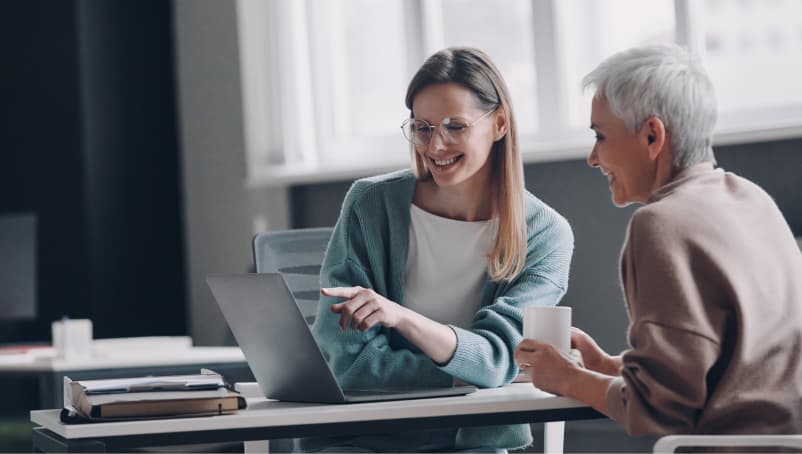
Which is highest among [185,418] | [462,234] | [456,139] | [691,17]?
[691,17]

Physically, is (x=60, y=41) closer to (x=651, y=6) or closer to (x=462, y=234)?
(x=651, y=6)

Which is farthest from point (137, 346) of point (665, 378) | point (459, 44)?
point (665, 378)

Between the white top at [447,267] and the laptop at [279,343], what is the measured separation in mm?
328

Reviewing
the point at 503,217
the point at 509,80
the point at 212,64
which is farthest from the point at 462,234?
the point at 212,64

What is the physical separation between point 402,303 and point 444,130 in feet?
1.15

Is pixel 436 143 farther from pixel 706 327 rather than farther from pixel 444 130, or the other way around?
pixel 706 327

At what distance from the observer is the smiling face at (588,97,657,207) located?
5.92 ft

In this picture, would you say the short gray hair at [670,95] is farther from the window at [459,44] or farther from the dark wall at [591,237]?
the dark wall at [591,237]

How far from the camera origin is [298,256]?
2.97m

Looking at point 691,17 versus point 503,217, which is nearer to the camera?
point 503,217

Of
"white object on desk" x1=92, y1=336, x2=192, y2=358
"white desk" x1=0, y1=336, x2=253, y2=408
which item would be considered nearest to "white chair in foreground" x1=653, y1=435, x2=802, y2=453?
"white desk" x1=0, y1=336, x2=253, y2=408

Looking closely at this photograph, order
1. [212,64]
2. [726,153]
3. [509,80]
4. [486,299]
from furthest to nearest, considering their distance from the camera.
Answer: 1. [212,64]
2. [509,80]
3. [726,153]
4. [486,299]

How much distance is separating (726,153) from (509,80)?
3.27ft

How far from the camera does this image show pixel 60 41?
5910 mm
